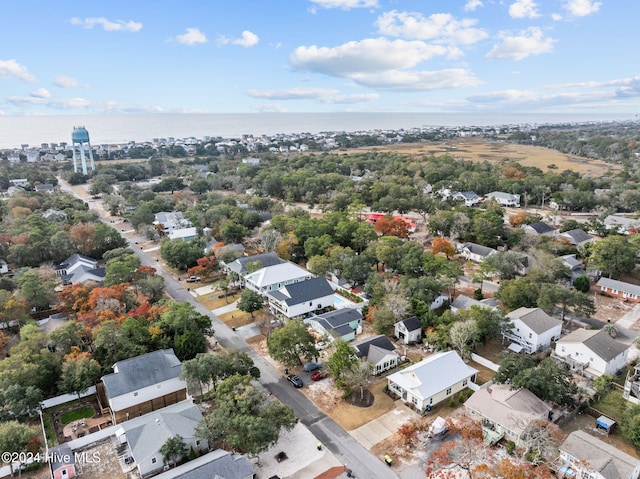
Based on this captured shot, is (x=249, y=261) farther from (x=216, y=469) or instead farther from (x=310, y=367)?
(x=216, y=469)

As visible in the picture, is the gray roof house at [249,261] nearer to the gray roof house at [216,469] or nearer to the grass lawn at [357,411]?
the grass lawn at [357,411]

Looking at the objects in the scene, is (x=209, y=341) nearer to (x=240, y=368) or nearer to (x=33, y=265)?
(x=240, y=368)

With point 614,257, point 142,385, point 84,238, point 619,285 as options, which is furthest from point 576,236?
point 84,238

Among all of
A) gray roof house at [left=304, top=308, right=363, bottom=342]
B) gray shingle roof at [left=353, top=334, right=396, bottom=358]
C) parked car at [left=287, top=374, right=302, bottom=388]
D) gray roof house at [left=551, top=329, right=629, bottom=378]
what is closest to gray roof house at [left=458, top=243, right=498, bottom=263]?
gray roof house at [left=551, top=329, right=629, bottom=378]

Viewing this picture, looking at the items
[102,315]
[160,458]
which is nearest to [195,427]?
[160,458]

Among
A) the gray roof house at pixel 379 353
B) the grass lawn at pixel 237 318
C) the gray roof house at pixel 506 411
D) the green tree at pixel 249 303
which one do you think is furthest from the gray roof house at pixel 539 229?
the grass lawn at pixel 237 318

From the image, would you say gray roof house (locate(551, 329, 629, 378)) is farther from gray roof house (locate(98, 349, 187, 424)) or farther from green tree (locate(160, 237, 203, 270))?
green tree (locate(160, 237, 203, 270))
